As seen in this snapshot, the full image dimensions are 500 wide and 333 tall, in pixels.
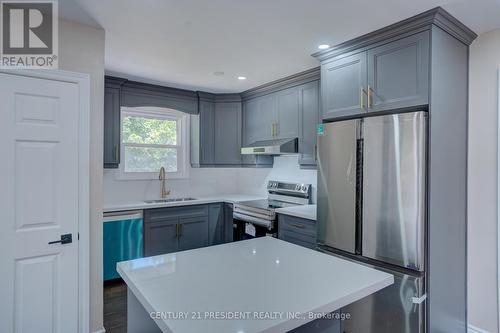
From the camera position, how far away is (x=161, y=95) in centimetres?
402

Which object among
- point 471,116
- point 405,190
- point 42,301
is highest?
point 471,116

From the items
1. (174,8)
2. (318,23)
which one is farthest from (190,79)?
(318,23)

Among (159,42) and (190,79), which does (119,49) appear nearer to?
(159,42)

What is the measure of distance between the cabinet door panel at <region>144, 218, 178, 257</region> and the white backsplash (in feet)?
2.05

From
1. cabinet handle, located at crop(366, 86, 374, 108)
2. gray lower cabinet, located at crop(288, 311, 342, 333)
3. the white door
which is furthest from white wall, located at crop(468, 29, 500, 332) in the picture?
the white door

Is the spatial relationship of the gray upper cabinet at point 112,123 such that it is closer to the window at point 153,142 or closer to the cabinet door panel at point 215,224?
the window at point 153,142

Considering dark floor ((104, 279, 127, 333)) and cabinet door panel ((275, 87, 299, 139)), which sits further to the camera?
cabinet door panel ((275, 87, 299, 139))

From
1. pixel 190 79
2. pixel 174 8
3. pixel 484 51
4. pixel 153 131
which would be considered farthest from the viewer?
pixel 153 131

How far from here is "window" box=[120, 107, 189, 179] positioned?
4073 millimetres

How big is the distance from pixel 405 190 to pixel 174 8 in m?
1.99

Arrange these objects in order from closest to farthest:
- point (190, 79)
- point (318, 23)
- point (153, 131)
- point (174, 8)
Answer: point (174, 8), point (318, 23), point (190, 79), point (153, 131)

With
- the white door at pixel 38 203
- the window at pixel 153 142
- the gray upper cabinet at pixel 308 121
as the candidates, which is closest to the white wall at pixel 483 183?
the gray upper cabinet at pixel 308 121

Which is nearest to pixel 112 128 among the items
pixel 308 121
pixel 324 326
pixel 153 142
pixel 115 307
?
pixel 153 142

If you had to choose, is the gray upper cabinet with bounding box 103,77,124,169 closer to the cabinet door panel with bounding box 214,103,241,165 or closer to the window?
the window
